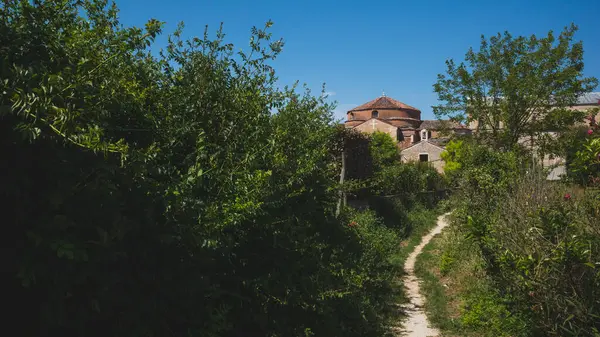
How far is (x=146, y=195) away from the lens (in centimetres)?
201

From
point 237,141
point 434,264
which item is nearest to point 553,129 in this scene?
point 434,264

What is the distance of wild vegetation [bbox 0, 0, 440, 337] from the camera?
1667 millimetres

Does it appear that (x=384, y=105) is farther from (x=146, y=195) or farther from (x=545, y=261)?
(x=146, y=195)

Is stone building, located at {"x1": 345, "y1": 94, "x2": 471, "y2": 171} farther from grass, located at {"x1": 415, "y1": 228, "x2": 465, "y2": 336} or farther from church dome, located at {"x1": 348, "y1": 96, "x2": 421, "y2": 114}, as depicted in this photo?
grass, located at {"x1": 415, "y1": 228, "x2": 465, "y2": 336}

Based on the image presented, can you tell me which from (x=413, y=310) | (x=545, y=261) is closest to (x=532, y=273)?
(x=545, y=261)

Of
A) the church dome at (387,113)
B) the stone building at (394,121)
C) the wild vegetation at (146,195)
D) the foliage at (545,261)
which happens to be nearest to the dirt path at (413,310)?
the foliage at (545,261)

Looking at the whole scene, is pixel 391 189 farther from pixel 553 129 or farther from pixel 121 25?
pixel 121 25

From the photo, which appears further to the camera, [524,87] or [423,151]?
[423,151]

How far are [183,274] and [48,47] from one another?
121cm

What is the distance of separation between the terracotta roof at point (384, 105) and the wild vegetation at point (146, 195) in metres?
57.0

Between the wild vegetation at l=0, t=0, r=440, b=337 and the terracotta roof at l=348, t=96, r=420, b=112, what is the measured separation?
2243 inches

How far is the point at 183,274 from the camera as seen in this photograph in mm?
2170

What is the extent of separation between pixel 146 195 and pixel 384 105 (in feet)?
197

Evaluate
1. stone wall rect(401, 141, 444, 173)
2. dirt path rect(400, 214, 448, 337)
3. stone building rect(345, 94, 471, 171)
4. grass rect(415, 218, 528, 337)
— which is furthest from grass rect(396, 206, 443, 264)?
stone building rect(345, 94, 471, 171)
